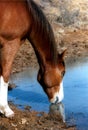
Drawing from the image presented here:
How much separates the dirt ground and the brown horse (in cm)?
25

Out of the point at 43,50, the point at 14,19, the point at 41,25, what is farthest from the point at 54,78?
the point at 14,19

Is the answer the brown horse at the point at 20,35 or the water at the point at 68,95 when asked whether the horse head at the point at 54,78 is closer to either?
the brown horse at the point at 20,35

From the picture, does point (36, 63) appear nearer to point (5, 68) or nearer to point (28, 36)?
point (28, 36)

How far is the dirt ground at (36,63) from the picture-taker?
5.23 metres

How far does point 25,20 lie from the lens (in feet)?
17.3

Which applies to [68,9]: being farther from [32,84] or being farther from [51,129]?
[51,129]

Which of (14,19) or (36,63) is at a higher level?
(14,19)

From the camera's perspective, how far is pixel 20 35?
5.27 meters

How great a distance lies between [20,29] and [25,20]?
164 mm

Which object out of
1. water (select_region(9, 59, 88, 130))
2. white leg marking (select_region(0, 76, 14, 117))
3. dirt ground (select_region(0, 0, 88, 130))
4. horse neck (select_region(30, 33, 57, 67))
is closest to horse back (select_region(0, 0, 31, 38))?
horse neck (select_region(30, 33, 57, 67))

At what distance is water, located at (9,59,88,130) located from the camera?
6.11 m

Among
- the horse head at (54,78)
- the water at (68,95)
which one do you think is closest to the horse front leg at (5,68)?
the horse head at (54,78)

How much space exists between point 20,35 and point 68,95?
9.07 ft

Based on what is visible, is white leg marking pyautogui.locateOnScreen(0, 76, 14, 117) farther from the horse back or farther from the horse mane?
the horse mane
